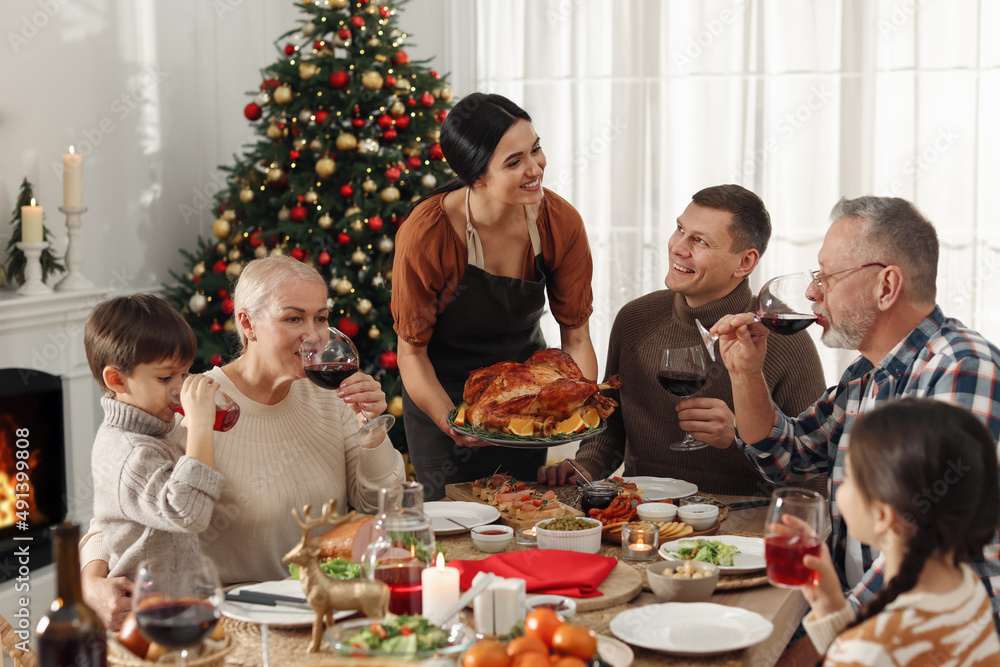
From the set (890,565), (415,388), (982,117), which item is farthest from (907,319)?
(982,117)

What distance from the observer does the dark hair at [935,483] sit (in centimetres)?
122

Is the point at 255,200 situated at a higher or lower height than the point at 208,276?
higher

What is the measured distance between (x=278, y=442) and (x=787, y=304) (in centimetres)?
117

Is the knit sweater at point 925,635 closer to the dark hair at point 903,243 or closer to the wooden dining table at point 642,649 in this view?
the wooden dining table at point 642,649

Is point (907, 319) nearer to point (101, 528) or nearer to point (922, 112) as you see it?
point (101, 528)

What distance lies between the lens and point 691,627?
1474mm

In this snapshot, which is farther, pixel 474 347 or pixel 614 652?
pixel 474 347

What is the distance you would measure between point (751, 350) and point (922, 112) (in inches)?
101

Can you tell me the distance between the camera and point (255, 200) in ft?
13.9

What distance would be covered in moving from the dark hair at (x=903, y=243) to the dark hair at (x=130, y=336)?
140 centimetres

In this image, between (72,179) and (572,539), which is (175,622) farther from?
(72,179)

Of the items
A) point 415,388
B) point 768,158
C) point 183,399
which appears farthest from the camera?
point 768,158

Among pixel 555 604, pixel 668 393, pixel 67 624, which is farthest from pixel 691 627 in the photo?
pixel 668 393

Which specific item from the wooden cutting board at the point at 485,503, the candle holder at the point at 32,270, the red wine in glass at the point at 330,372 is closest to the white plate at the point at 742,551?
the wooden cutting board at the point at 485,503
